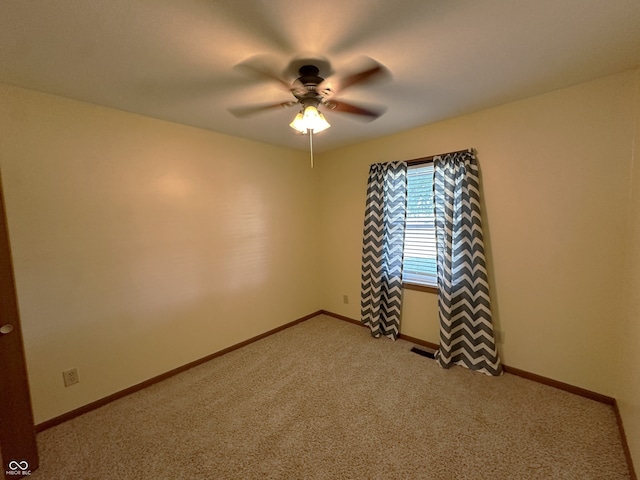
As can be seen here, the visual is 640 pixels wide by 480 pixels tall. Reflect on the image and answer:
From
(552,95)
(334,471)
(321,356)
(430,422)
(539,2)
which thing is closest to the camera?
(539,2)

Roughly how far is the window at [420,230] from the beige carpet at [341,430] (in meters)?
0.92

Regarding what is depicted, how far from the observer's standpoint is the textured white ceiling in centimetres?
112

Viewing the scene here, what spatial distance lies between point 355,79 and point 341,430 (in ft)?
7.58

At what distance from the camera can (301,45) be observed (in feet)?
4.41

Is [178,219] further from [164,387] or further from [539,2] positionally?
[539,2]

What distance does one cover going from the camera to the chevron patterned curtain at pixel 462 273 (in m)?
2.32

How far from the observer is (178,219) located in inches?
96.7

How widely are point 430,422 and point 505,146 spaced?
7.42ft

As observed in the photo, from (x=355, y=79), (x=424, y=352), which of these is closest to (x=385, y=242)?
(x=424, y=352)

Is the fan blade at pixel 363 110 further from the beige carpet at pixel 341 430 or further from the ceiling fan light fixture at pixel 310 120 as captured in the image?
the beige carpet at pixel 341 430

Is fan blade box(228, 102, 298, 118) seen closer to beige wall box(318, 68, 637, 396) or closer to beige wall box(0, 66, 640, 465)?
beige wall box(0, 66, 640, 465)

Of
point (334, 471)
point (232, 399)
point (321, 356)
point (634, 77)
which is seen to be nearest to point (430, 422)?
point (334, 471)

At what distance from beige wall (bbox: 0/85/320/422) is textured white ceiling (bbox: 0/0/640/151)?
327mm

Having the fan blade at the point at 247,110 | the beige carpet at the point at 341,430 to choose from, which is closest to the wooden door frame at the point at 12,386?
the beige carpet at the point at 341,430
